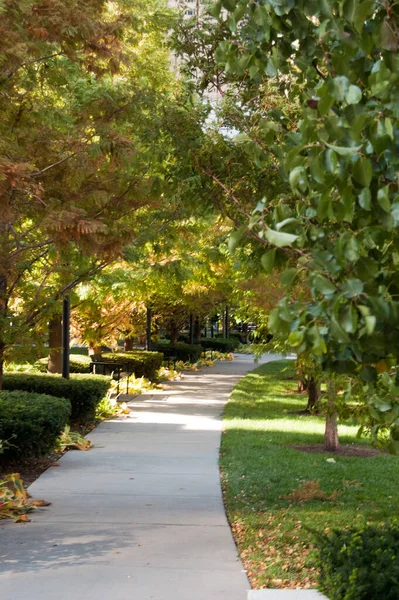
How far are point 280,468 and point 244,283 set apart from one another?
2.70m

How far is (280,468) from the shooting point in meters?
10.9

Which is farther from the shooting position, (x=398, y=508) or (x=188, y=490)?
(x=188, y=490)

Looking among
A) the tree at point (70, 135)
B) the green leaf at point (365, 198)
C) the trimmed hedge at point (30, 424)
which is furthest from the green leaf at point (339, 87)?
the trimmed hedge at point (30, 424)

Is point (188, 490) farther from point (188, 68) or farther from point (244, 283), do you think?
point (188, 68)

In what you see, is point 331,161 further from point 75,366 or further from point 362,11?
point 75,366

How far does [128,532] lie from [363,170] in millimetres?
5760

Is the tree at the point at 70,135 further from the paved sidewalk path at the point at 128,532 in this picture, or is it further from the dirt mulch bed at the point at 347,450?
the dirt mulch bed at the point at 347,450

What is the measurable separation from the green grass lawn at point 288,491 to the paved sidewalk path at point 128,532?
0.68ft

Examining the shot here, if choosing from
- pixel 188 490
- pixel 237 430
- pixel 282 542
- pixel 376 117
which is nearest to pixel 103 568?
pixel 282 542

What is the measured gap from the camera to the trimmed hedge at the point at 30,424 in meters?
10.2

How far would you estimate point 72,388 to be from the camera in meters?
14.3

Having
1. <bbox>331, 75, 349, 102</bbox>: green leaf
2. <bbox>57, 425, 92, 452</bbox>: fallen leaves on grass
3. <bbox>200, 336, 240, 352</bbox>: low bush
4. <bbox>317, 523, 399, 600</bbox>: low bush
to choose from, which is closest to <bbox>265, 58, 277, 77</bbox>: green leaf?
<bbox>331, 75, 349, 102</bbox>: green leaf

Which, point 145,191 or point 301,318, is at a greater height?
point 145,191

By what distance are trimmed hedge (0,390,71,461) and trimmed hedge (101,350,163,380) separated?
35.7 feet
